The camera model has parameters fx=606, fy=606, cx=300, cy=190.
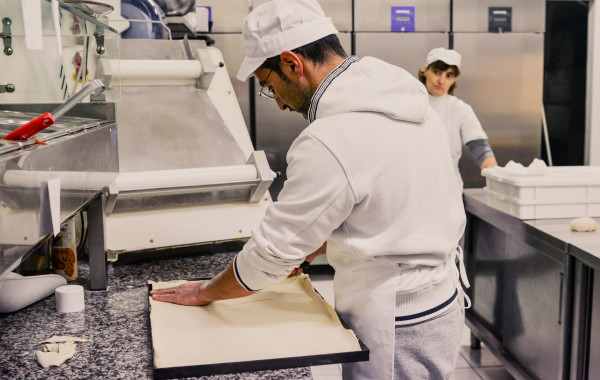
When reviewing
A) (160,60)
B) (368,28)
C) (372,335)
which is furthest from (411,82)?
(368,28)

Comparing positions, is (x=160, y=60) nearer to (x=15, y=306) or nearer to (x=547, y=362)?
(x=15, y=306)

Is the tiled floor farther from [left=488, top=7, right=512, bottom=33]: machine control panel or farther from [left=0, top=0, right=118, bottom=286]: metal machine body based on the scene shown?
[left=488, top=7, right=512, bottom=33]: machine control panel

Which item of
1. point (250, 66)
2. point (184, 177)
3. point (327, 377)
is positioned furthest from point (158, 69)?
point (327, 377)

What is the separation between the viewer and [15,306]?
1.43 m

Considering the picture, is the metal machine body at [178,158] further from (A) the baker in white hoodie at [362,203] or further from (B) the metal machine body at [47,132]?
(A) the baker in white hoodie at [362,203]

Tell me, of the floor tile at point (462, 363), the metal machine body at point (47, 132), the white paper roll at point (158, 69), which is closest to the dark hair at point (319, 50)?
the metal machine body at point (47, 132)

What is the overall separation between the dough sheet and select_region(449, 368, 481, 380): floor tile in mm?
1674

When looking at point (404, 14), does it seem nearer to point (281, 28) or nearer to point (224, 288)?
point (281, 28)

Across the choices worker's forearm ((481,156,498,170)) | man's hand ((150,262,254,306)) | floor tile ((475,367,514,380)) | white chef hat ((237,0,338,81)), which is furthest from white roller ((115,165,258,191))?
worker's forearm ((481,156,498,170))

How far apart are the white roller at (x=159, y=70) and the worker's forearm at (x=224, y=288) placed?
3.25 ft

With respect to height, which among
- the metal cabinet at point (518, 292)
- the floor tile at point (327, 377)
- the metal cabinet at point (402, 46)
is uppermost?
the metal cabinet at point (402, 46)

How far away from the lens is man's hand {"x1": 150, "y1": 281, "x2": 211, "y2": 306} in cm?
136

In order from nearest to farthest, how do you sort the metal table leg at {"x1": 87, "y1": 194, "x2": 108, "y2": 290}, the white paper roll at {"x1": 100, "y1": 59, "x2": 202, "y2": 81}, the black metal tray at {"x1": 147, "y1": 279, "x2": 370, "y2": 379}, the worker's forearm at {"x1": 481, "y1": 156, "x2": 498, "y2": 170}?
the black metal tray at {"x1": 147, "y1": 279, "x2": 370, "y2": 379} < the metal table leg at {"x1": 87, "y1": 194, "x2": 108, "y2": 290} < the white paper roll at {"x1": 100, "y1": 59, "x2": 202, "y2": 81} < the worker's forearm at {"x1": 481, "y1": 156, "x2": 498, "y2": 170}

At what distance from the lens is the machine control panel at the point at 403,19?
167 inches
